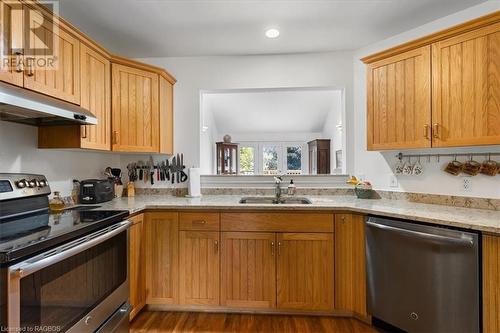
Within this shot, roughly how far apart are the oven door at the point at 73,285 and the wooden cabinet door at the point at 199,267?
460 millimetres

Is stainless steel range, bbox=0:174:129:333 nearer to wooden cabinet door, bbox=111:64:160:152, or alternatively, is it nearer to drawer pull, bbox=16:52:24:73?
drawer pull, bbox=16:52:24:73

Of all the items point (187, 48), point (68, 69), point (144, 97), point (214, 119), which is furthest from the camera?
point (214, 119)

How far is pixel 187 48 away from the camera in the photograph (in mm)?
2648

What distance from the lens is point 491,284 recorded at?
56.5 inches

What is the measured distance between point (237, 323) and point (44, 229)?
58.0 inches

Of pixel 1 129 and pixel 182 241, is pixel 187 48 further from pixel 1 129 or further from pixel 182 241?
pixel 182 241

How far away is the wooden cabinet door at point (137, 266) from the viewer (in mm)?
1981

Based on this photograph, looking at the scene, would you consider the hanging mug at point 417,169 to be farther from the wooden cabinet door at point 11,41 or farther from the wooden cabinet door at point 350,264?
the wooden cabinet door at point 11,41

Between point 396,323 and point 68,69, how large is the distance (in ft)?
9.40

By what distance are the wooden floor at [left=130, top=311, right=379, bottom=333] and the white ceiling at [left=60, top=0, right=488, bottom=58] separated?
2395 mm

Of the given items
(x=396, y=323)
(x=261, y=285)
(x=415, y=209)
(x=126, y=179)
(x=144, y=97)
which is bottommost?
(x=396, y=323)

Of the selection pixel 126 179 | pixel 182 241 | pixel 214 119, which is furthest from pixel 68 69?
pixel 214 119

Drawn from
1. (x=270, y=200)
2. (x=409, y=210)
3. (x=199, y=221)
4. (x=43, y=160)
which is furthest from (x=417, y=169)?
(x=43, y=160)

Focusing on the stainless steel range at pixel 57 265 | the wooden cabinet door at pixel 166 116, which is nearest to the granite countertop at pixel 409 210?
the stainless steel range at pixel 57 265
